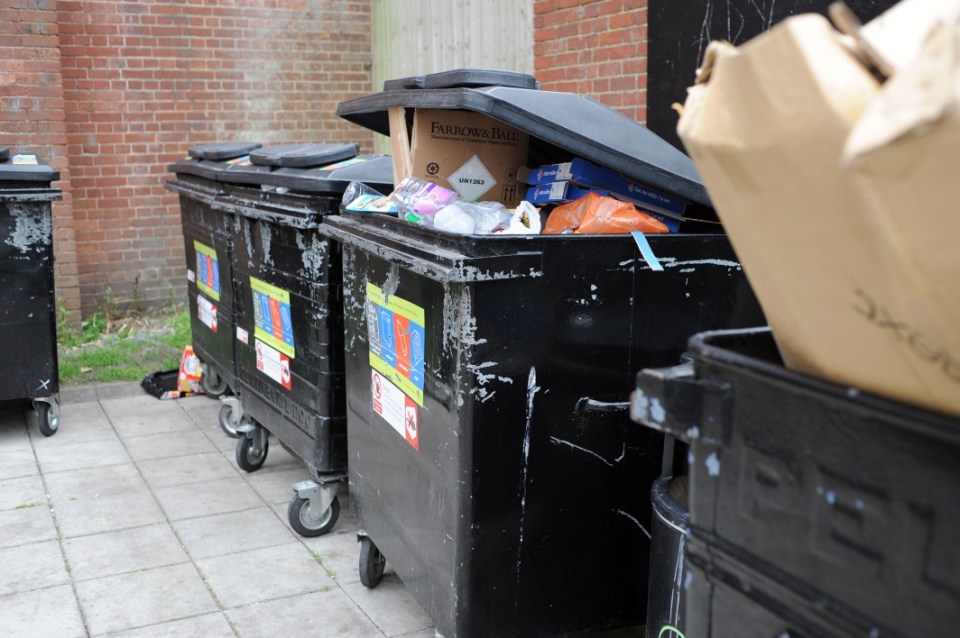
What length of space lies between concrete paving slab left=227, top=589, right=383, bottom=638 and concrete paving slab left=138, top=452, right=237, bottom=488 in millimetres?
1478

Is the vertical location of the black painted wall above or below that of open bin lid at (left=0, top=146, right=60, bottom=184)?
above

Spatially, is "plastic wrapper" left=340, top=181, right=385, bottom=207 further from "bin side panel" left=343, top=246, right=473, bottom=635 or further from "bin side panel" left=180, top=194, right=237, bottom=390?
"bin side panel" left=180, top=194, right=237, bottom=390

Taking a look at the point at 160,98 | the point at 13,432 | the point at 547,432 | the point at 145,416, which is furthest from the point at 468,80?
the point at 160,98

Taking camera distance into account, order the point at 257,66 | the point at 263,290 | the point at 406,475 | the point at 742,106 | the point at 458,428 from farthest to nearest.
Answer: the point at 257,66 → the point at 263,290 → the point at 406,475 → the point at 458,428 → the point at 742,106

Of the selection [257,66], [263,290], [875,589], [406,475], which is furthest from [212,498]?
[257,66]

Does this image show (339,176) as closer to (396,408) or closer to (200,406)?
(396,408)

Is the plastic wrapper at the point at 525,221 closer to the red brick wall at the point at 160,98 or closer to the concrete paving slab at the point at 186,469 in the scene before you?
the concrete paving slab at the point at 186,469

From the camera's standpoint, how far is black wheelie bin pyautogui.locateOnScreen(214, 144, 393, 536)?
3918 mm

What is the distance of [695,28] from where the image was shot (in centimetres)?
464

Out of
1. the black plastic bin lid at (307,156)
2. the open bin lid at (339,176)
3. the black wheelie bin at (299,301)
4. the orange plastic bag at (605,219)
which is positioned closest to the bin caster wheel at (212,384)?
the black wheelie bin at (299,301)

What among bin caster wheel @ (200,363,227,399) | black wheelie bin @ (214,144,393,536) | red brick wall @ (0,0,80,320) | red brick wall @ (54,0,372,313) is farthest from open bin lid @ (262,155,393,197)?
red brick wall @ (54,0,372,313)

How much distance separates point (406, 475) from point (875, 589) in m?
1.98

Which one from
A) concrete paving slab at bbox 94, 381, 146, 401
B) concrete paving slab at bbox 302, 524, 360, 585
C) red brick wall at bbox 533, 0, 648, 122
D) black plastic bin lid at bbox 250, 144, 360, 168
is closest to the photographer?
concrete paving slab at bbox 302, 524, 360, 585

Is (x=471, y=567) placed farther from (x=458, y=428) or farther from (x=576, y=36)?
(x=576, y=36)
